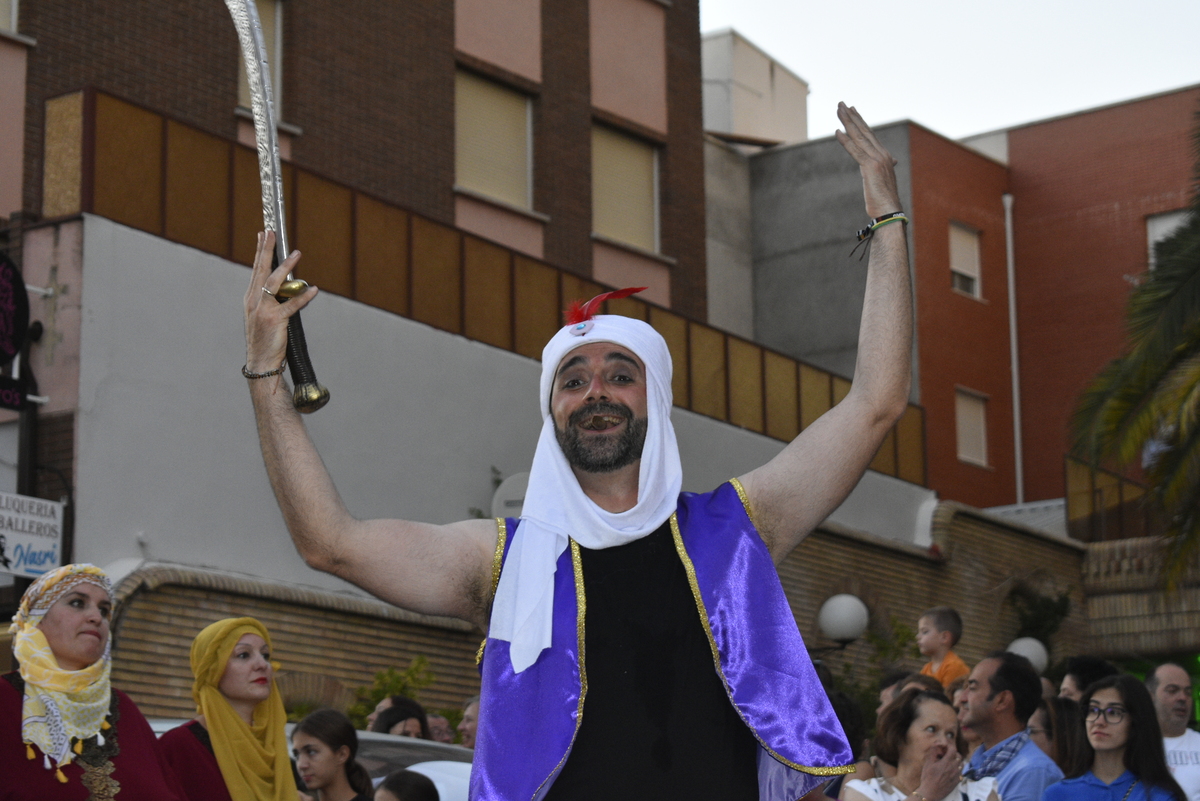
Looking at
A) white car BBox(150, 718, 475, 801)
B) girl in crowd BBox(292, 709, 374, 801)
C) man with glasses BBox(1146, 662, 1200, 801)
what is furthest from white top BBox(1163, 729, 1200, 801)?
girl in crowd BBox(292, 709, 374, 801)

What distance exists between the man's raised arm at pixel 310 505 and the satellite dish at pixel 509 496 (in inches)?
434

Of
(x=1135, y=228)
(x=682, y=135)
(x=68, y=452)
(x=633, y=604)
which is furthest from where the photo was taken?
(x=1135, y=228)

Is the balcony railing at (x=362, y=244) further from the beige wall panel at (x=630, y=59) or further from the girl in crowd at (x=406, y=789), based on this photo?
the girl in crowd at (x=406, y=789)

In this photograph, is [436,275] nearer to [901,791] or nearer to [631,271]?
[631,271]

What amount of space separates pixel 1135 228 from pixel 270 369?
89.3 feet

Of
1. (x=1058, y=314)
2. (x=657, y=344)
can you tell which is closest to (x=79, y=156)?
(x=657, y=344)

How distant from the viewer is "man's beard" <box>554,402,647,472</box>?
3.52m

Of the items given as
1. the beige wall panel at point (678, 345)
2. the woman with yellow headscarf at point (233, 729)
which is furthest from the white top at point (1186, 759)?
the beige wall panel at point (678, 345)

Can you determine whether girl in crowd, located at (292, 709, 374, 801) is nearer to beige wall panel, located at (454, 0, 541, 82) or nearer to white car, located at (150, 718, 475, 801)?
white car, located at (150, 718, 475, 801)

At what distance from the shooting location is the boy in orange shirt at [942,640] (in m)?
9.16

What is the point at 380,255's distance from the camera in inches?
577

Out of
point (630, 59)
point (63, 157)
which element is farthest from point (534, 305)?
point (630, 59)

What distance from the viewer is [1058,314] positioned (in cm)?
2930

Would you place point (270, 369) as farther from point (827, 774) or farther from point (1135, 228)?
point (1135, 228)
